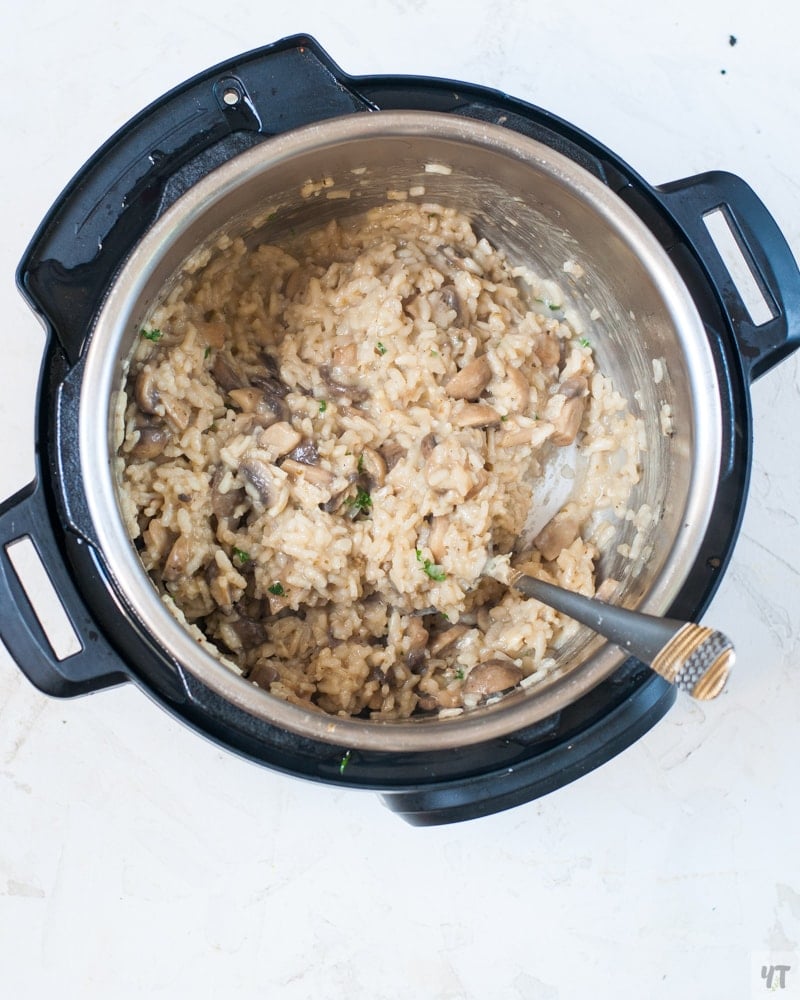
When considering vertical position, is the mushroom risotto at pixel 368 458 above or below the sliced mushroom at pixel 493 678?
above

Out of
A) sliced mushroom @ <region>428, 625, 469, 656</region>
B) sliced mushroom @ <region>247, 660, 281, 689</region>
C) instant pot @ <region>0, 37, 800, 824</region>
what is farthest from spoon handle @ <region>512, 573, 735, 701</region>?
sliced mushroom @ <region>247, 660, 281, 689</region>

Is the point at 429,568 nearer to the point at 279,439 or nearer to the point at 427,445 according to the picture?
the point at 427,445

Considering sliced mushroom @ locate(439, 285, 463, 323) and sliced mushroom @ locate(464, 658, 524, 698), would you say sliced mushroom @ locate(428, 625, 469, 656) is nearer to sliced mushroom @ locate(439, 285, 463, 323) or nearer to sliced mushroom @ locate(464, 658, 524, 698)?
sliced mushroom @ locate(464, 658, 524, 698)

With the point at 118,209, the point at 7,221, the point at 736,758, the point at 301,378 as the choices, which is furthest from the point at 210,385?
the point at 736,758

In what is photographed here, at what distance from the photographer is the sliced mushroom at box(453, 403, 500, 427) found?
1.83 metres

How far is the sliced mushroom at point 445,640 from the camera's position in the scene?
185 centimetres

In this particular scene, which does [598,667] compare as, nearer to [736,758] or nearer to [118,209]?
[736,758]

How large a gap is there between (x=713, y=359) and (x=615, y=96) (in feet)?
2.87

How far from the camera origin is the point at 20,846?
202 cm

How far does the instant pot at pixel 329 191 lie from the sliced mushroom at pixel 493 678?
0.09 metres

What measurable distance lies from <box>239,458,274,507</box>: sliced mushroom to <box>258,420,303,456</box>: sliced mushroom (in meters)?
0.03

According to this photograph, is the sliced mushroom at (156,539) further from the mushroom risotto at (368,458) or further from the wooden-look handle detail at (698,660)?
the wooden-look handle detail at (698,660)

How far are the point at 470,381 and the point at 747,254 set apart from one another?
53 centimetres

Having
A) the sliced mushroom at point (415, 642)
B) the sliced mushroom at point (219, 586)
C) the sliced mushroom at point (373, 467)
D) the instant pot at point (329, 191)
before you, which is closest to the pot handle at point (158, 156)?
the instant pot at point (329, 191)
